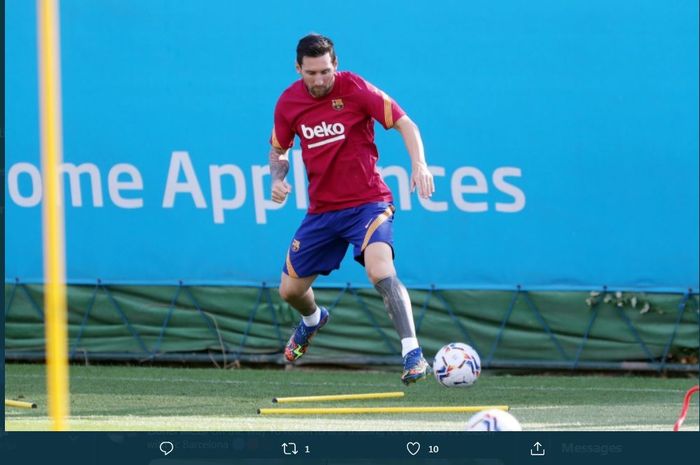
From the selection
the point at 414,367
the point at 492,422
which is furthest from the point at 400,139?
the point at 492,422

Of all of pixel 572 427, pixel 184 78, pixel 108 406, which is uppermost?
pixel 184 78

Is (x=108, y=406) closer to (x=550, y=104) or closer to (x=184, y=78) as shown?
(x=184, y=78)

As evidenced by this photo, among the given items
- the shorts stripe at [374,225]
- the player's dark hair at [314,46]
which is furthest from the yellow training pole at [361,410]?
the player's dark hair at [314,46]

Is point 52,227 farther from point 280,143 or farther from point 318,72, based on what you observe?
point 280,143

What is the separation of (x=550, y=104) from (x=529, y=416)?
3.42 meters

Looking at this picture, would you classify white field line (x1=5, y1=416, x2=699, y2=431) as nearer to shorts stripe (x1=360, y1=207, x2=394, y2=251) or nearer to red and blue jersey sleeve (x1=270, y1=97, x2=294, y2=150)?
shorts stripe (x1=360, y1=207, x2=394, y2=251)

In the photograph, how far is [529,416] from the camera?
25.8ft

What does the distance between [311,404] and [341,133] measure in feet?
7.05

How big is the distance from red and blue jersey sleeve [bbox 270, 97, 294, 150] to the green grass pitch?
1.69m

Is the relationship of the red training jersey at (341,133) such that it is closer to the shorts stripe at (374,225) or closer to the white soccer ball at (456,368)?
the shorts stripe at (374,225)

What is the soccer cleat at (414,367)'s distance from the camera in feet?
22.0

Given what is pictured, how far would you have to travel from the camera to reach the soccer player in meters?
7.02
